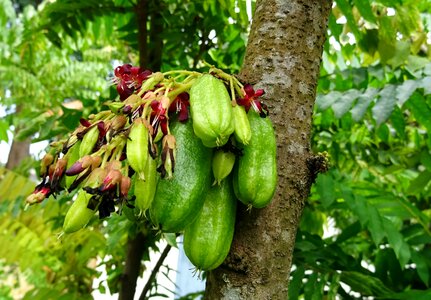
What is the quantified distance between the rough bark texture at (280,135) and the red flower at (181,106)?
0.40 ft

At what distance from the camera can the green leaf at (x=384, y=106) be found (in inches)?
53.3

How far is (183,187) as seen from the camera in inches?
24.9

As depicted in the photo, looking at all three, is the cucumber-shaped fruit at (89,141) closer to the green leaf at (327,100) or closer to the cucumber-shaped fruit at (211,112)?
the cucumber-shaped fruit at (211,112)

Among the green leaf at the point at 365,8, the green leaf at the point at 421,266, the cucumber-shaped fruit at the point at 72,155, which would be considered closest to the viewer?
the cucumber-shaped fruit at the point at 72,155

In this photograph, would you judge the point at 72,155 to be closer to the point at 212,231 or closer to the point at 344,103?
the point at 212,231

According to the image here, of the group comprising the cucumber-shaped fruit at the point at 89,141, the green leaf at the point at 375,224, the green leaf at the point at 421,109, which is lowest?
the green leaf at the point at 375,224

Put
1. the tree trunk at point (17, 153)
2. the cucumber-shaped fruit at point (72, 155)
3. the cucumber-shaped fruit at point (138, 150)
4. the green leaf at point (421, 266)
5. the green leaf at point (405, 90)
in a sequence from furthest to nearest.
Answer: the tree trunk at point (17, 153) → the green leaf at point (421, 266) → the green leaf at point (405, 90) → the cucumber-shaped fruit at point (72, 155) → the cucumber-shaped fruit at point (138, 150)

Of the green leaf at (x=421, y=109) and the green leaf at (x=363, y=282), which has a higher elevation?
the green leaf at (x=421, y=109)

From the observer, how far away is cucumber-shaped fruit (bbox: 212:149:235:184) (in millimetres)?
647

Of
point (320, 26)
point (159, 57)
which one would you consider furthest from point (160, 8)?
point (320, 26)

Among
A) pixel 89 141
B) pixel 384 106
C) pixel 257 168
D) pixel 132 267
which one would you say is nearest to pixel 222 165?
pixel 257 168

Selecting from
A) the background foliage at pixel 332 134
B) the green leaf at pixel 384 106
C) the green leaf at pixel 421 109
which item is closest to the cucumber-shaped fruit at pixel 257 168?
the background foliage at pixel 332 134

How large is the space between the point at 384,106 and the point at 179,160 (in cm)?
87

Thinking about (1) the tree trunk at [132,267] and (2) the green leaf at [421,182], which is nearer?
(1) the tree trunk at [132,267]
